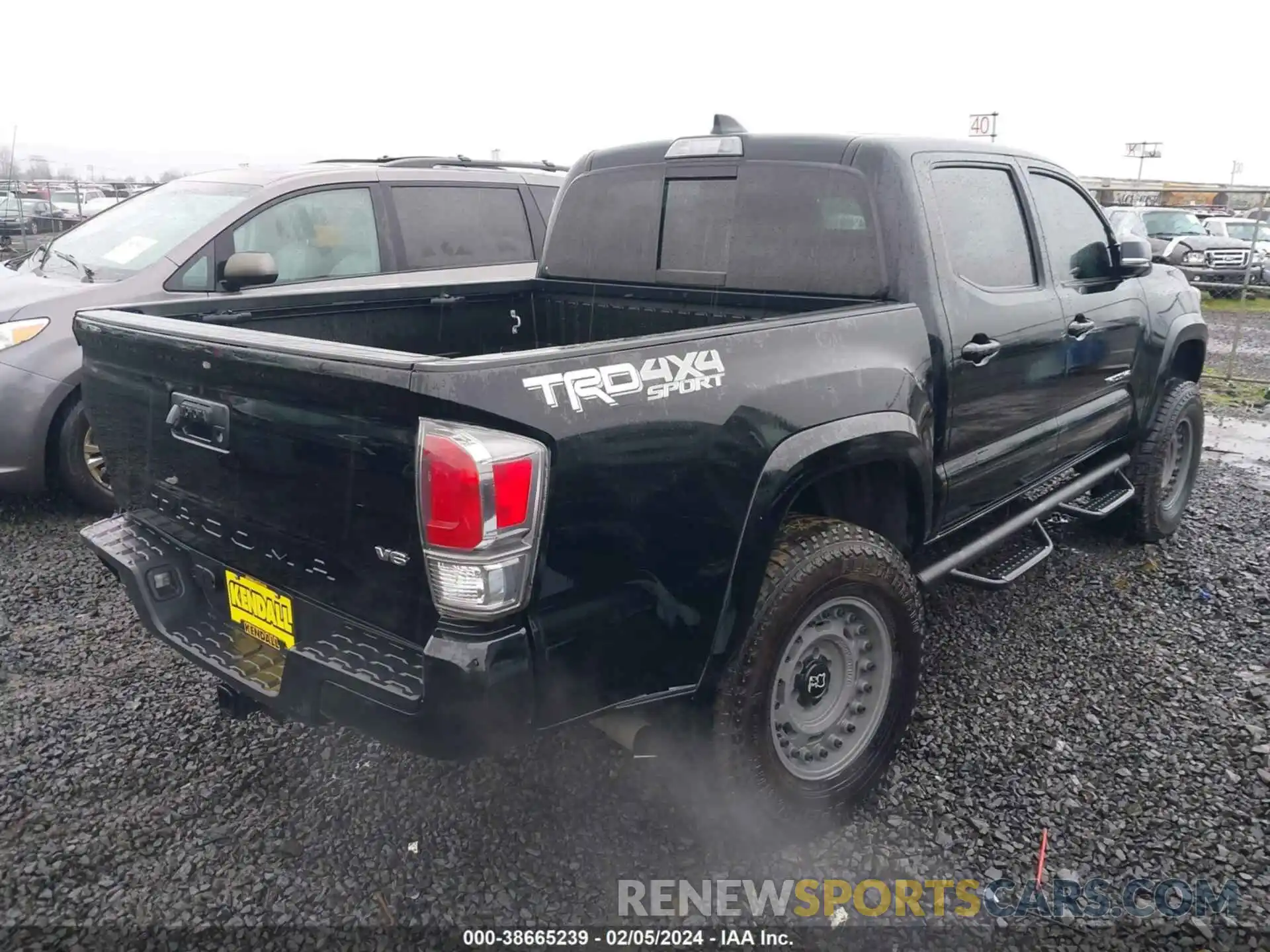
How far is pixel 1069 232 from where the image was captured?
4.02 metres

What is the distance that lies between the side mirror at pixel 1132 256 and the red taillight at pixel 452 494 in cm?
349

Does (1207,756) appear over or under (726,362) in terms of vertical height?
under

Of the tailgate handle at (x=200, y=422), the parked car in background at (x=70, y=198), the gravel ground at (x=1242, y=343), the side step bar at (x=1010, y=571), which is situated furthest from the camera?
the parked car in background at (x=70, y=198)

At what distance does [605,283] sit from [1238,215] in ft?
86.6

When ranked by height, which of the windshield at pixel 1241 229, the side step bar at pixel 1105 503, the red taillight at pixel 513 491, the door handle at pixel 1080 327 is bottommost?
the side step bar at pixel 1105 503

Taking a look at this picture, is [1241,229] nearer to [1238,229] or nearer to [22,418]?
[1238,229]

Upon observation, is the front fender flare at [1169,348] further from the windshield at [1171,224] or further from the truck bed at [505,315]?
the windshield at [1171,224]

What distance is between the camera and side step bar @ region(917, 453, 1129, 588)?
10.9 ft

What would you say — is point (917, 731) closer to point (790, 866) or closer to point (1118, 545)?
point (790, 866)

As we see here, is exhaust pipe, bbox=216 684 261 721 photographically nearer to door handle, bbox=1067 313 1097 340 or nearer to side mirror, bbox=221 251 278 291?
side mirror, bbox=221 251 278 291

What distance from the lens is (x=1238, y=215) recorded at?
78.1 ft

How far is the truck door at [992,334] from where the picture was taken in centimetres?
316

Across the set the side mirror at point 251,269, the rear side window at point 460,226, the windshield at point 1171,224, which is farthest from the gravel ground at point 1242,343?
the side mirror at point 251,269

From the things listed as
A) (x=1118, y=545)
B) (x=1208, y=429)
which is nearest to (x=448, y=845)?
(x=1118, y=545)
